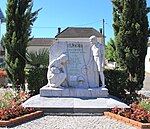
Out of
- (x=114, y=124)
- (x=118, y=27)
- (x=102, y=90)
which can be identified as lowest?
(x=114, y=124)

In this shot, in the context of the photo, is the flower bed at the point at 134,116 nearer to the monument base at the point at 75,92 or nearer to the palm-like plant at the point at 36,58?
the monument base at the point at 75,92

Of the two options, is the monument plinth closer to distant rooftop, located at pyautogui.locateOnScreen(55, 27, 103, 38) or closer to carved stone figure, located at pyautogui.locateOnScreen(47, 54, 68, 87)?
carved stone figure, located at pyautogui.locateOnScreen(47, 54, 68, 87)

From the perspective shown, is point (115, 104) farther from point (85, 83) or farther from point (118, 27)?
point (118, 27)

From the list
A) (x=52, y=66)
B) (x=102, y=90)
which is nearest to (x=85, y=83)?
(x=102, y=90)

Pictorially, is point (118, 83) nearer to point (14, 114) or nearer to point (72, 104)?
point (72, 104)

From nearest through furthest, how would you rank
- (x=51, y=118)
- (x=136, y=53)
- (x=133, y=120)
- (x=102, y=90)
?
(x=133, y=120), (x=51, y=118), (x=102, y=90), (x=136, y=53)

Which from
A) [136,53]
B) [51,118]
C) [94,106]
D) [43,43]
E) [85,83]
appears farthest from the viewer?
[43,43]

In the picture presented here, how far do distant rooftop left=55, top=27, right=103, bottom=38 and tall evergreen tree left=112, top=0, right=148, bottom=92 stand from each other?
31.4 metres

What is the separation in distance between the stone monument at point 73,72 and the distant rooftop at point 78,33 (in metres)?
32.5

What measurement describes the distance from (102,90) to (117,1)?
15.1ft

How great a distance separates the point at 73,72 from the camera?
912 centimetres

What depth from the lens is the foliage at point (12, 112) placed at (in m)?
6.26

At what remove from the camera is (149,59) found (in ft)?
106

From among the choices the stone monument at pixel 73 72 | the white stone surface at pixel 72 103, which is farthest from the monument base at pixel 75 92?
the white stone surface at pixel 72 103
